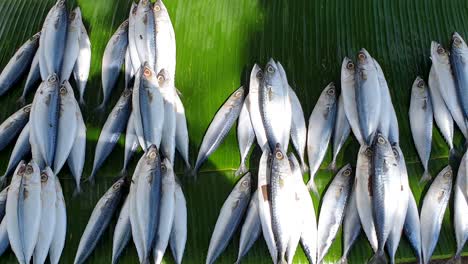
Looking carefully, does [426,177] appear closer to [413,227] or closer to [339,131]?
[413,227]

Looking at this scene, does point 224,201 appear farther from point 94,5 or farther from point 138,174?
point 94,5

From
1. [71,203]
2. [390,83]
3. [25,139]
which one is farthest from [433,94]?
[25,139]

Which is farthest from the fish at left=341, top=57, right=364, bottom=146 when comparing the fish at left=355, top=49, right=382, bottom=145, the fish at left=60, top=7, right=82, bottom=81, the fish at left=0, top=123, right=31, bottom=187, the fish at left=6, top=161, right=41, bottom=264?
the fish at left=0, top=123, right=31, bottom=187

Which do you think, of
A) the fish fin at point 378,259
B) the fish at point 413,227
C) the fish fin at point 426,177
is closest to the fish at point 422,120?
the fish fin at point 426,177

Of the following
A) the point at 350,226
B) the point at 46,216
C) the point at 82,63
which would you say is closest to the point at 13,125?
the point at 82,63

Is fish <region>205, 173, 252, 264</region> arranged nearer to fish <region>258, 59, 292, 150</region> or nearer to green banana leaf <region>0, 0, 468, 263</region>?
green banana leaf <region>0, 0, 468, 263</region>

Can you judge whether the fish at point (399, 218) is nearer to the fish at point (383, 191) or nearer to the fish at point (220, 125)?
the fish at point (383, 191)
